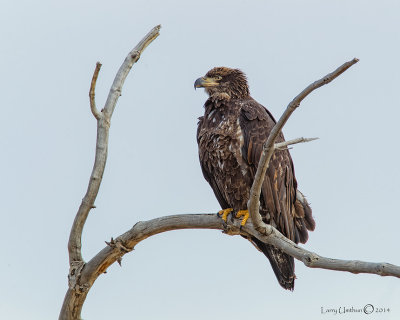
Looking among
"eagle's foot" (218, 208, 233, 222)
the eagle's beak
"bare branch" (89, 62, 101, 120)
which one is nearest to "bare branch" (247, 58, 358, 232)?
"eagle's foot" (218, 208, 233, 222)

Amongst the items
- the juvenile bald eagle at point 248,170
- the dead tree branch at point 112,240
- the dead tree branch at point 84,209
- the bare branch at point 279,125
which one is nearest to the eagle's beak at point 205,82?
the juvenile bald eagle at point 248,170

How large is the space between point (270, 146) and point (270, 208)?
2.37 meters

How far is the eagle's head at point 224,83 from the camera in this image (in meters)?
8.14

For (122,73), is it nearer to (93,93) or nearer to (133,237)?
(93,93)

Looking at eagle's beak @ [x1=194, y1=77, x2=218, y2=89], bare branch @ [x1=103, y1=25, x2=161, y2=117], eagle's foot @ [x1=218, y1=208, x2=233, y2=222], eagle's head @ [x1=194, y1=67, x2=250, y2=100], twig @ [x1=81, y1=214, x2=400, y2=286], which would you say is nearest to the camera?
twig @ [x1=81, y1=214, x2=400, y2=286]

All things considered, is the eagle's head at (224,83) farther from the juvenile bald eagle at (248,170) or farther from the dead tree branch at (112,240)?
the dead tree branch at (112,240)

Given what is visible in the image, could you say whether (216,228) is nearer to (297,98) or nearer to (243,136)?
(243,136)

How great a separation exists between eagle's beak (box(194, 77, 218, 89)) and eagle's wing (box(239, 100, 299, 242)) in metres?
0.79

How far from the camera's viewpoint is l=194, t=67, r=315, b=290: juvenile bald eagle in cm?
734

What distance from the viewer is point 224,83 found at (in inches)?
325

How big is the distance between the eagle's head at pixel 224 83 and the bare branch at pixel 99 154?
4.70 ft

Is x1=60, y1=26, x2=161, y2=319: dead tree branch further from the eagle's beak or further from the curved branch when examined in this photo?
the eagle's beak

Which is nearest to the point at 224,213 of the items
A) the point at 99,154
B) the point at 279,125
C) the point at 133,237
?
the point at 133,237

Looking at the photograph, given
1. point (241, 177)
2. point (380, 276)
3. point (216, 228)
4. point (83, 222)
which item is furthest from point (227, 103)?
point (380, 276)
